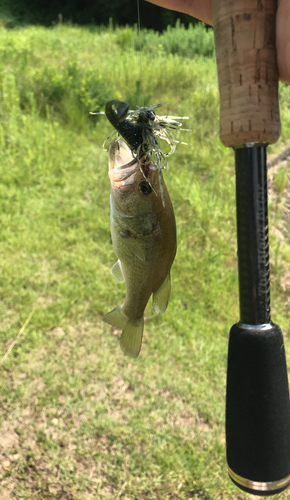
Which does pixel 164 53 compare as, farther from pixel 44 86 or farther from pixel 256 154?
pixel 256 154

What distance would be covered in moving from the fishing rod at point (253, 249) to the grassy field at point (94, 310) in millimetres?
785

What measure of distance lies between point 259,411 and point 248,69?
111 cm

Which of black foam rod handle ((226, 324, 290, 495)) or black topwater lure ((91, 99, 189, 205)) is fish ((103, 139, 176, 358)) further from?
black foam rod handle ((226, 324, 290, 495))

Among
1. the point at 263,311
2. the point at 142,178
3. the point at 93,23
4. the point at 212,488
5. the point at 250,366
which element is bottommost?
the point at 212,488

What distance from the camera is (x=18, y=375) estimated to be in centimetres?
291

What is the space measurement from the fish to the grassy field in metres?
1.00

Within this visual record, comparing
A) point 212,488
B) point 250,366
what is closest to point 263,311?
point 250,366

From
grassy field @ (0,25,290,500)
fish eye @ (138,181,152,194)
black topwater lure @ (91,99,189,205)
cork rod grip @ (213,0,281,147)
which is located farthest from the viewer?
grassy field @ (0,25,290,500)

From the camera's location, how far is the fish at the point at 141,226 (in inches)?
42.4

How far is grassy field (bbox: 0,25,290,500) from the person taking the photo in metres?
2.60

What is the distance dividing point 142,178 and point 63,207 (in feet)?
A: 10.7

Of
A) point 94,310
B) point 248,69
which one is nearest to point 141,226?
point 248,69

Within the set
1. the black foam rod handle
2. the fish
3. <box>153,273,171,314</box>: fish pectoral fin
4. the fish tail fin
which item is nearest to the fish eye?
the fish

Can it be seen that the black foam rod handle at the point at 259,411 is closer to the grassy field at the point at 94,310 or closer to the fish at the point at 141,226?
the fish at the point at 141,226
